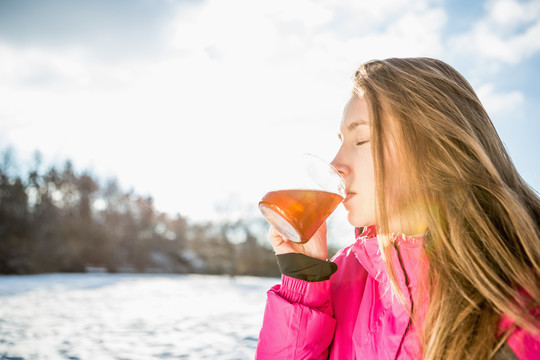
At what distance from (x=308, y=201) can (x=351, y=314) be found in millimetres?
481

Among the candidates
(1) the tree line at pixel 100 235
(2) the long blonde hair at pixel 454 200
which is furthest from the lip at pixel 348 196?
(1) the tree line at pixel 100 235

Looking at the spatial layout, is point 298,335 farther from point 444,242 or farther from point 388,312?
point 444,242

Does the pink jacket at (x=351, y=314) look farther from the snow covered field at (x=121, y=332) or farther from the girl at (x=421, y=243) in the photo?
the snow covered field at (x=121, y=332)

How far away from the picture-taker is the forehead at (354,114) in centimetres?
121

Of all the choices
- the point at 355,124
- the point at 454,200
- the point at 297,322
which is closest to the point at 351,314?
the point at 297,322

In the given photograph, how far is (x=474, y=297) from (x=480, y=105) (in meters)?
0.63

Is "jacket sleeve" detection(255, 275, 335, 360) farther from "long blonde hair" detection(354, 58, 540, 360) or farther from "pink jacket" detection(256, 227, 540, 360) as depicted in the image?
"long blonde hair" detection(354, 58, 540, 360)

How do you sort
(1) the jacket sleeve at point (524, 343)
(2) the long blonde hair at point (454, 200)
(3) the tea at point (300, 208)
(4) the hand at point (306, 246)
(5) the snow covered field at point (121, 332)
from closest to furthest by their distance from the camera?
(1) the jacket sleeve at point (524, 343) < (2) the long blonde hair at point (454, 200) < (3) the tea at point (300, 208) < (4) the hand at point (306, 246) < (5) the snow covered field at point (121, 332)

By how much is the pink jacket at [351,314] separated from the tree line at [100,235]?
49.3ft

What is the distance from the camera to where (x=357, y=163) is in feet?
3.99

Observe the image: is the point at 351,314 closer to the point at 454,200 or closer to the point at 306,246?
the point at 306,246

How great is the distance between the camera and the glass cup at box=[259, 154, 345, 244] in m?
1.25

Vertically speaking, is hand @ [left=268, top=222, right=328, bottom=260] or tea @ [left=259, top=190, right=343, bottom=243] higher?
tea @ [left=259, top=190, right=343, bottom=243]

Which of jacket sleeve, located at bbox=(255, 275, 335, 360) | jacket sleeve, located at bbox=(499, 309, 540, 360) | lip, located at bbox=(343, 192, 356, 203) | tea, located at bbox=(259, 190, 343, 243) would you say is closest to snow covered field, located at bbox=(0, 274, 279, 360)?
jacket sleeve, located at bbox=(255, 275, 335, 360)
